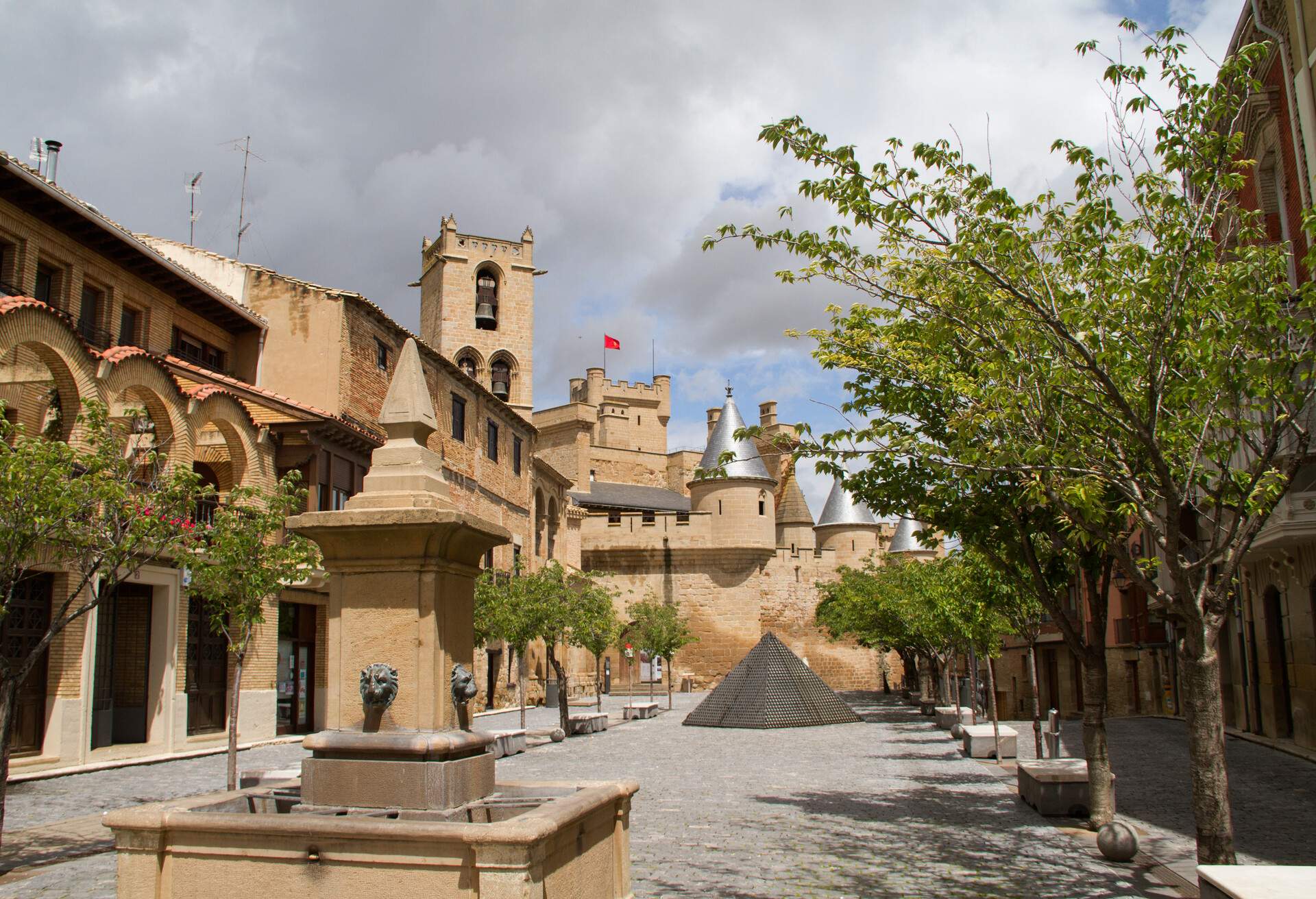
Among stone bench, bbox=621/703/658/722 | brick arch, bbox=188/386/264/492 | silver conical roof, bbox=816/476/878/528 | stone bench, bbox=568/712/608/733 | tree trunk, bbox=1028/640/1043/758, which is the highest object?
silver conical roof, bbox=816/476/878/528

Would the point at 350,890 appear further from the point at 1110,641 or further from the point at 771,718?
the point at 1110,641

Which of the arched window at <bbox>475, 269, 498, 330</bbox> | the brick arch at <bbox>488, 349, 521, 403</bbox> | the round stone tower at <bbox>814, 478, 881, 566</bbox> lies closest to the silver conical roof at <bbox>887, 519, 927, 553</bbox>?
the round stone tower at <bbox>814, 478, 881, 566</bbox>

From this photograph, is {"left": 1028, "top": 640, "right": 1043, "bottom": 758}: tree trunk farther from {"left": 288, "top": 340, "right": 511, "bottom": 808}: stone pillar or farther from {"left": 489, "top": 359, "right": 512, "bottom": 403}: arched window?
{"left": 489, "top": 359, "right": 512, "bottom": 403}: arched window

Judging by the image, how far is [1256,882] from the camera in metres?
4.91

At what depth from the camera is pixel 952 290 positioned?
874 centimetres

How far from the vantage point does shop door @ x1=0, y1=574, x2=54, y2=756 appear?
16.7m

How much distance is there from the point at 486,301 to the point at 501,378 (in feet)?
12.6

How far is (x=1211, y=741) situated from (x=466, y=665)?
4771 millimetres

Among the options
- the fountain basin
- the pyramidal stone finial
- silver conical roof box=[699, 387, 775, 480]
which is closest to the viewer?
the fountain basin

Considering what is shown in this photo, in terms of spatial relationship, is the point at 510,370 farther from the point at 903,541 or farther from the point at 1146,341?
the point at 1146,341

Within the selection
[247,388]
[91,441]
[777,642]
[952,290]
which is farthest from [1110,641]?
[91,441]

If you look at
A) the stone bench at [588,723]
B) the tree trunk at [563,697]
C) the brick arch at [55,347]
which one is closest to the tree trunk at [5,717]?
the brick arch at [55,347]

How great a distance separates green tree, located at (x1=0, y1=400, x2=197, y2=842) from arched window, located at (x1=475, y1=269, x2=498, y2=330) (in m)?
39.1

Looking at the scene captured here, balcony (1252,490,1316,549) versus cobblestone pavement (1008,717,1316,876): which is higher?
balcony (1252,490,1316,549)
